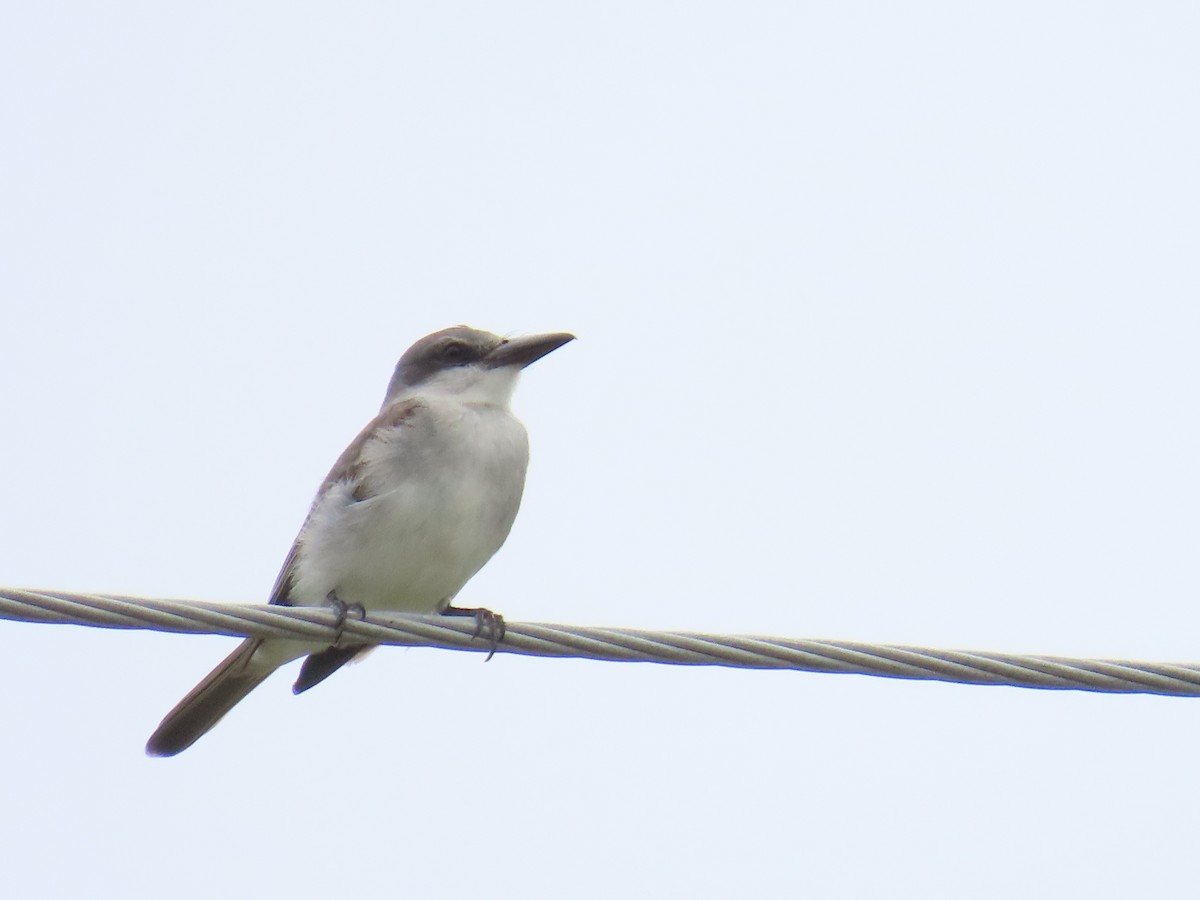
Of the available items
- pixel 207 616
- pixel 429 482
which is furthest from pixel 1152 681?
pixel 429 482

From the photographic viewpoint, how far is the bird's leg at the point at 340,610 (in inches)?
192

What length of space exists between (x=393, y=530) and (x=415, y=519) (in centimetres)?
10

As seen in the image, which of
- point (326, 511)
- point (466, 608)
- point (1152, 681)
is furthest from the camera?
point (326, 511)

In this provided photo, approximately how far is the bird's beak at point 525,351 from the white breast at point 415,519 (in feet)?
2.25

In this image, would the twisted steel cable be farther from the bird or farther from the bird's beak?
the bird's beak

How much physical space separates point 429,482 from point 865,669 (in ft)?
9.10

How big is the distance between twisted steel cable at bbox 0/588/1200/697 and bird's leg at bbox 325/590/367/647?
344 mm

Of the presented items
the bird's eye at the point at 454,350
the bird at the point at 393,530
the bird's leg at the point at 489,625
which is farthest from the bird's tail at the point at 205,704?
the bird's eye at the point at 454,350

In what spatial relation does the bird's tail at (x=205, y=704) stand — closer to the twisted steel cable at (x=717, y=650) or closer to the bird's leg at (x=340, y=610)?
the bird's leg at (x=340, y=610)

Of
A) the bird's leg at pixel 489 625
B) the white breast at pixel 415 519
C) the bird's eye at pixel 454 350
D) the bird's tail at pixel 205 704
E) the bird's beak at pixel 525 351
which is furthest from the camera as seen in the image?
the bird's eye at pixel 454 350

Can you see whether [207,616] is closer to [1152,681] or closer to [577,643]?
[577,643]

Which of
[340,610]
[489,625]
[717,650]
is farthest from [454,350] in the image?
[717,650]

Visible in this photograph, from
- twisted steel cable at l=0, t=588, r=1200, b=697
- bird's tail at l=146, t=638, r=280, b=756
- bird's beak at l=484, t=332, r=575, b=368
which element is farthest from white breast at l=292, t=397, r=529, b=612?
twisted steel cable at l=0, t=588, r=1200, b=697

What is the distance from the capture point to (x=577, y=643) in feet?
14.5
